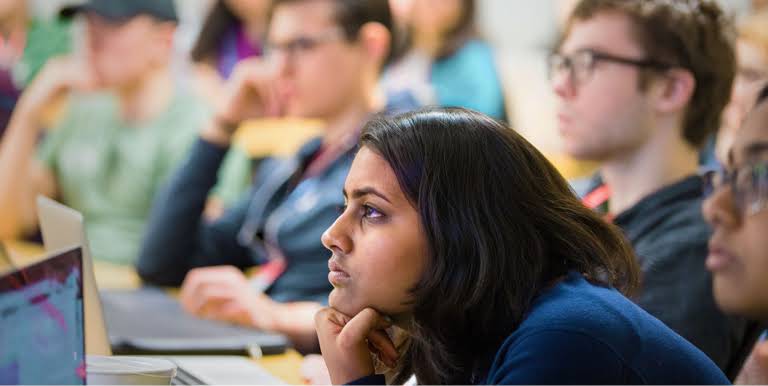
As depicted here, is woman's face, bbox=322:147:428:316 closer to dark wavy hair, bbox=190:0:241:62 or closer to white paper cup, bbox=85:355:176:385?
white paper cup, bbox=85:355:176:385

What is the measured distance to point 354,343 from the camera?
1.08 metres

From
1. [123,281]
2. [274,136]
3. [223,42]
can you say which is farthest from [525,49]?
[123,281]

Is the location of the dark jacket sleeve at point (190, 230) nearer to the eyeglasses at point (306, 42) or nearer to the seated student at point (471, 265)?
the eyeglasses at point (306, 42)

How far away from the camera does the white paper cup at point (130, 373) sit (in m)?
1.09

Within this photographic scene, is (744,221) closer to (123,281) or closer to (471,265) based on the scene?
(471,265)

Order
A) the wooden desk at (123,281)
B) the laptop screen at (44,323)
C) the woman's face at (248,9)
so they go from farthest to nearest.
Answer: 1. the woman's face at (248,9)
2. the wooden desk at (123,281)
3. the laptop screen at (44,323)

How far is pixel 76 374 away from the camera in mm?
942

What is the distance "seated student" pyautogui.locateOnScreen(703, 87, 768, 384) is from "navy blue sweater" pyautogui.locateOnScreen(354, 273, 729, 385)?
28 centimetres

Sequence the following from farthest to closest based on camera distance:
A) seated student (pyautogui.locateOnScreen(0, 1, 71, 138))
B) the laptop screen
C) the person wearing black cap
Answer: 1. seated student (pyautogui.locateOnScreen(0, 1, 71, 138))
2. the person wearing black cap
3. the laptop screen

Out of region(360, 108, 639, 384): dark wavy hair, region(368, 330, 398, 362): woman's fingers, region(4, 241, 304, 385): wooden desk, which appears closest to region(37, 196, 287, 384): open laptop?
region(4, 241, 304, 385): wooden desk

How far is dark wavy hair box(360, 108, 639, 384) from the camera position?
1044 mm

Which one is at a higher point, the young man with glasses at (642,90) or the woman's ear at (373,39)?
the woman's ear at (373,39)

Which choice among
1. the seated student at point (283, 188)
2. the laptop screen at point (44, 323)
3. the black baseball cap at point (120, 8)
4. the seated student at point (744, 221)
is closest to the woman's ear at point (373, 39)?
the seated student at point (283, 188)

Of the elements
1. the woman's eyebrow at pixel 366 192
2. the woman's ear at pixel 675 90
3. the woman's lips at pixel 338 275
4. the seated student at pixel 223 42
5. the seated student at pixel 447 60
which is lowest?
the woman's lips at pixel 338 275
